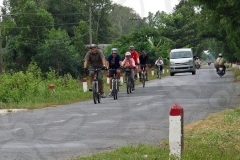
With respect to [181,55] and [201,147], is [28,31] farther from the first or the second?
[201,147]

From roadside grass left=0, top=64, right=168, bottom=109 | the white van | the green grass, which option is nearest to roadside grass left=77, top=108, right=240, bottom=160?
the green grass

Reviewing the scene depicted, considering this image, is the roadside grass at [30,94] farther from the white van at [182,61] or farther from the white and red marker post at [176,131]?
the white van at [182,61]

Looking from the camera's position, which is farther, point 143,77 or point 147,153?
point 143,77

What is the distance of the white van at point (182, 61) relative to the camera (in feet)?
144

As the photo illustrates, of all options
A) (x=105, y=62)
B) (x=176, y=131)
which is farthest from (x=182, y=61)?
(x=176, y=131)

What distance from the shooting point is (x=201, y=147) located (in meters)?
9.14

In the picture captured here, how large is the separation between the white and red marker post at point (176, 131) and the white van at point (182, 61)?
36408 mm

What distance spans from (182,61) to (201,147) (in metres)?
35.1

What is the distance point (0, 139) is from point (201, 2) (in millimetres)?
10797

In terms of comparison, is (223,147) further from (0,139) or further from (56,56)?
(56,56)

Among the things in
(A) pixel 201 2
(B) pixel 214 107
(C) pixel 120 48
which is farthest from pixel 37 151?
(C) pixel 120 48

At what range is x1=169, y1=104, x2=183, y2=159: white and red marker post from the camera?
25.3ft

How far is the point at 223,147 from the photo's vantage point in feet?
30.5

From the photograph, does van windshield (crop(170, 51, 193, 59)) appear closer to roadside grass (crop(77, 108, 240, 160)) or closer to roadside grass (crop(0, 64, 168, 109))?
roadside grass (crop(0, 64, 168, 109))
